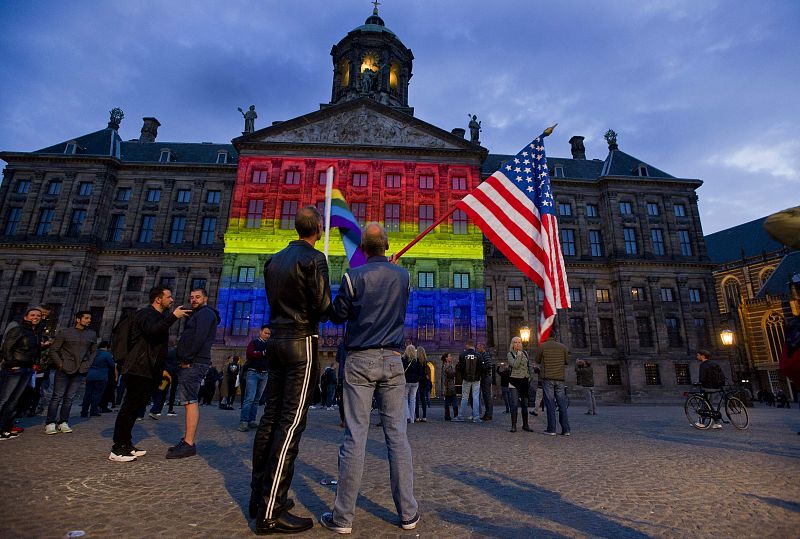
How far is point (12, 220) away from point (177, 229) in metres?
13.4

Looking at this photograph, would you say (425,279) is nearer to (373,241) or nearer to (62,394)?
(62,394)

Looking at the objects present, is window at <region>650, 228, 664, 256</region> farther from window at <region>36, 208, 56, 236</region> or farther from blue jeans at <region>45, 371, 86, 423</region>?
window at <region>36, 208, 56, 236</region>

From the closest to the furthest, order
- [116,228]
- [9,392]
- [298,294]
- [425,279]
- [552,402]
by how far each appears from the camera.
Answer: [298,294] → [9,392] → [552,402] → [425,279] → [116,228]

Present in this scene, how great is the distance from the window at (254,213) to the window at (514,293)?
70.8 feet

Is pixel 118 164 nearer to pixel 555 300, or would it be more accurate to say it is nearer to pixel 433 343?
pixel 433 343

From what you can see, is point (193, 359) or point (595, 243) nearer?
point (193, 359)

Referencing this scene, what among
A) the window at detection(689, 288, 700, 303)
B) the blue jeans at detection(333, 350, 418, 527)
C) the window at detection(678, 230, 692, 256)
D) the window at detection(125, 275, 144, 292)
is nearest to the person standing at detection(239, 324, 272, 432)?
the blue jeans at detection(333, 350, 418, 527)

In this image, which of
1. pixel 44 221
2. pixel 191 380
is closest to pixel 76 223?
pixel 44 221

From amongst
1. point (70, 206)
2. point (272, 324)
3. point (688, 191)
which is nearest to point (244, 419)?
point (272, 324)

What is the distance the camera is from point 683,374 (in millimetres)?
32219

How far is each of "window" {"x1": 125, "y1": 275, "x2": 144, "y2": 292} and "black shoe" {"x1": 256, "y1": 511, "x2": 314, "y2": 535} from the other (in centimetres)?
3604

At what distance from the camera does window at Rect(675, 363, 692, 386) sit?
32.0 metres

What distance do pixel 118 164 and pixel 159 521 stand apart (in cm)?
4141

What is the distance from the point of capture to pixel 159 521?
3.10 meters
